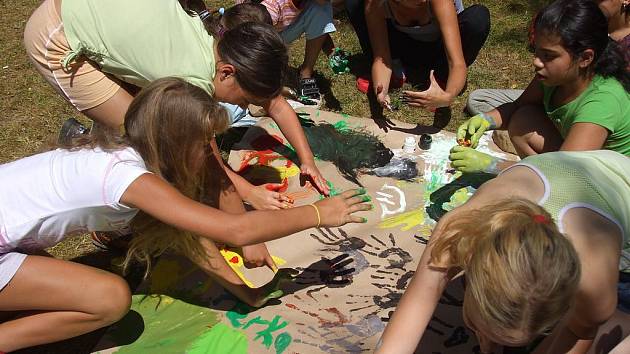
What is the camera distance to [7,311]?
2154 millimetres

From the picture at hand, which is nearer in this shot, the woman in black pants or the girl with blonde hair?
the girl with blonde hair

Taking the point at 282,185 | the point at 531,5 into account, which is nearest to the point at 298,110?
the point at 282,185

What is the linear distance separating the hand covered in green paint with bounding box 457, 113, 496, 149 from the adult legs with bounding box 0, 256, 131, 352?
1836mm

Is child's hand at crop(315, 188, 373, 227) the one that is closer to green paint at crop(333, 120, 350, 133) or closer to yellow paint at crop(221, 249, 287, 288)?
yellow paint at crop(221, 249, 287, 288)

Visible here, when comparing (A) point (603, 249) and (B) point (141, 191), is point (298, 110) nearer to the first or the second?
(B) point (141, 191)

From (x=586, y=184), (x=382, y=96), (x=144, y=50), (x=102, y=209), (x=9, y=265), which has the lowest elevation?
(x=382, y=96)

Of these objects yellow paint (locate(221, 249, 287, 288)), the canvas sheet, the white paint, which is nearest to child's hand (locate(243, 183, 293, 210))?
the canvas sheet

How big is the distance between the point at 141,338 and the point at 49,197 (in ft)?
2.16

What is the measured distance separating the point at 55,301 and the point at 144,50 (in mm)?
1056

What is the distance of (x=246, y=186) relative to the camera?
2.89m

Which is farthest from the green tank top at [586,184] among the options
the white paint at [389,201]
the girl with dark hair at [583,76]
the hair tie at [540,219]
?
the white paint at [389,201]

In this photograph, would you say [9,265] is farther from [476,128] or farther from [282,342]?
[476,128]

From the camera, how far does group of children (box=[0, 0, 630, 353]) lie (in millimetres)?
1585

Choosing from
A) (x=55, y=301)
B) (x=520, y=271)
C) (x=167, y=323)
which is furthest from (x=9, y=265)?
(x=520, y=271)
